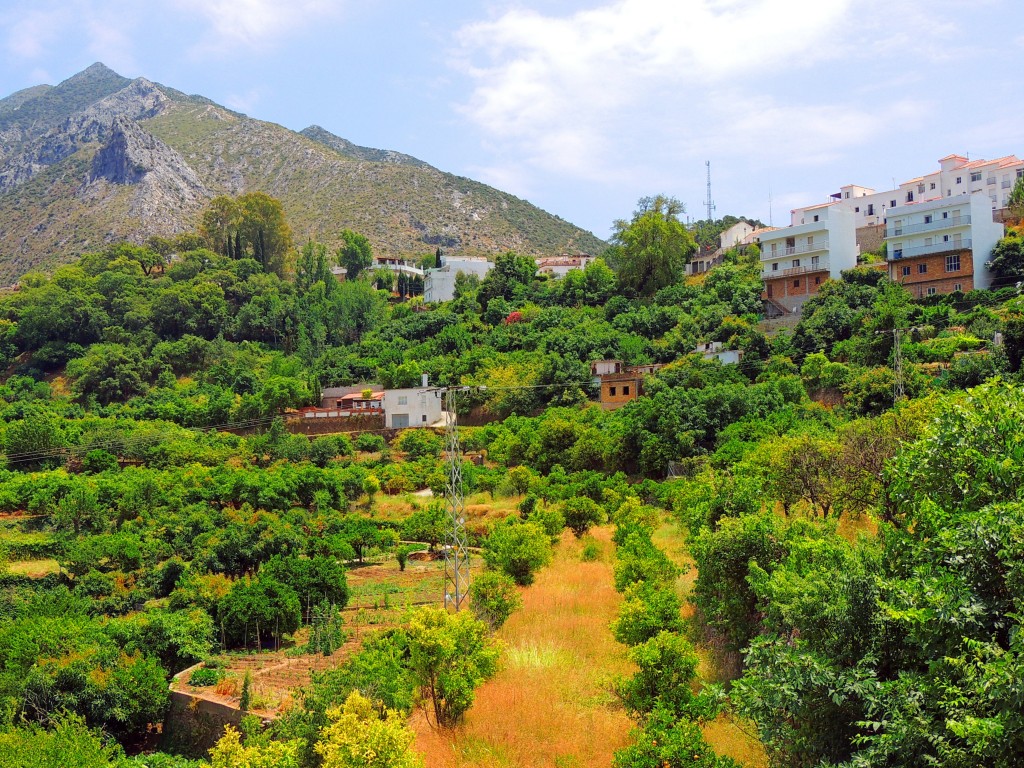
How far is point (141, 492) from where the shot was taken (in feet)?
114

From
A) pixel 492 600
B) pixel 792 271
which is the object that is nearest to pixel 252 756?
pixel 492 600

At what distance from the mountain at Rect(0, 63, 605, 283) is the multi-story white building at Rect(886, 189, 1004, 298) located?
6643 centimetres

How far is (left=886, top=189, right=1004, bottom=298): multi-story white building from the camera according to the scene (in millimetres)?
41312

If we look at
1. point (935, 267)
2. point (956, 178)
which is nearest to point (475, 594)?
point (935, 267)

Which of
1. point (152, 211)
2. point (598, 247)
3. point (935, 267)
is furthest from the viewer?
point (598, 247)

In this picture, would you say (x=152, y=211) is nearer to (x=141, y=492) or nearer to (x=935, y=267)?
(x=141, y=492)

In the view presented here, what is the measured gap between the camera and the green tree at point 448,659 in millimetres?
13023

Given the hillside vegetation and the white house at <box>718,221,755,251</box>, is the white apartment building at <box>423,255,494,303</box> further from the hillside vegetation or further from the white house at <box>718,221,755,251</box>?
the white house at <box>718,221,755,251</box>

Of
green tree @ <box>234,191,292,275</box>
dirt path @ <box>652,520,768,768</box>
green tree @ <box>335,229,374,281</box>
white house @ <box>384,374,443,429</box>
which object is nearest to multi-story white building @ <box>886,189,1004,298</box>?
white house @ <box>384,374,443,429</box>

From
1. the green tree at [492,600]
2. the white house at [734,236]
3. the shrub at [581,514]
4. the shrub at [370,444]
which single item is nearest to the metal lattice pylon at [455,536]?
the green tree at [492,600]

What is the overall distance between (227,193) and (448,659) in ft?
406

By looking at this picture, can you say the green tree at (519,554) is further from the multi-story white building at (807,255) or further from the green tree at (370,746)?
the multi-story white building at (807,255)

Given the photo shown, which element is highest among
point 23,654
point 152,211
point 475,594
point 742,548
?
point 152,211

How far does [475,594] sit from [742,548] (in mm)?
6513
